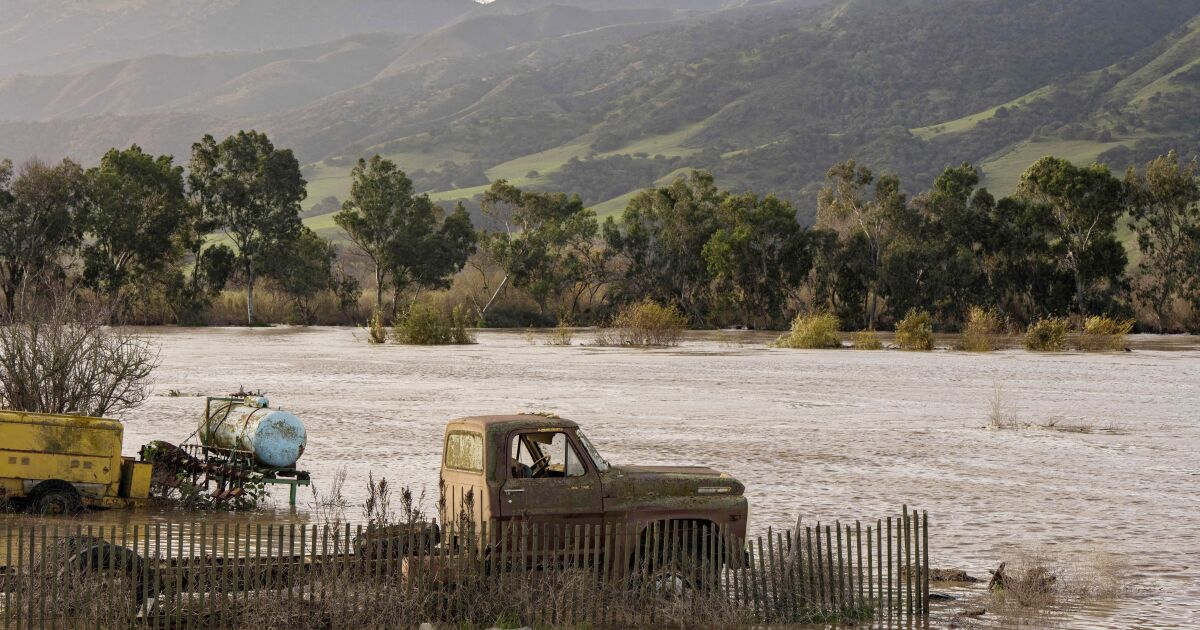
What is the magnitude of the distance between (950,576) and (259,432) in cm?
835

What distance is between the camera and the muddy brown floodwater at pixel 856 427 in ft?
53.2

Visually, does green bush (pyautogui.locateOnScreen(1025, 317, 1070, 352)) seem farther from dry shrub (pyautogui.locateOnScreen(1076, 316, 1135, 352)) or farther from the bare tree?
the bare tree

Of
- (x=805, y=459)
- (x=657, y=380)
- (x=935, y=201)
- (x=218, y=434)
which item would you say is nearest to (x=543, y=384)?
(x=657, y=380)

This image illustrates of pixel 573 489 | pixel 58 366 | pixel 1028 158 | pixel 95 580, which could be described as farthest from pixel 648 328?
pixel 1028 158

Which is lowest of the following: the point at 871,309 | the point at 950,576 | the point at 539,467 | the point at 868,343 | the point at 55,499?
the point at 950,576

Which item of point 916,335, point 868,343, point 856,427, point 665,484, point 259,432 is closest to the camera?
point 665,484

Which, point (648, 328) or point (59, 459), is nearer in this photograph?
point (59, 459)

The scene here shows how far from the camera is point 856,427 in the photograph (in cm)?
2661

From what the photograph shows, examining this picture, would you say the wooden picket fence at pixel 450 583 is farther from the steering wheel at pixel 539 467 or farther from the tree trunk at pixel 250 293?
the tree trunk at pixel 250 293

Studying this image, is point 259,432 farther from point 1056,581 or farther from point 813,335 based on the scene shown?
point 813,335

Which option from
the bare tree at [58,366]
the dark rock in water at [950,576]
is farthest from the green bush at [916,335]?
the dark rock in water at [950,576]

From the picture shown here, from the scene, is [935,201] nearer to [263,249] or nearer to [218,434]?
[263,249]

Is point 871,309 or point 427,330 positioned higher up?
point 871,309

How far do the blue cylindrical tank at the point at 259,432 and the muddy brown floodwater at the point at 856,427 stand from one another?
103cm
